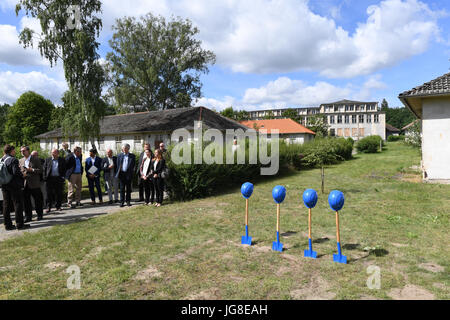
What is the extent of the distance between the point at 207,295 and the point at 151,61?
129 ft

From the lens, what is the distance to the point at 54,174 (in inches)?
399

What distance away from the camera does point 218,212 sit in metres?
8.84

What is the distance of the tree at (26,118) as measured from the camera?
55375mm

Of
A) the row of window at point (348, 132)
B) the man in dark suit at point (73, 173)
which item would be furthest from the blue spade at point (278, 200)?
the row of window at point (348, 132)

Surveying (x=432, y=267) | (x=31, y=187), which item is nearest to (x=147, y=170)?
(x=31, y=187)

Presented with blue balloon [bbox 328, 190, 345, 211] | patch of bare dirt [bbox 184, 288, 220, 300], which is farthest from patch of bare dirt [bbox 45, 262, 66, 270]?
blue balloon [bbox 328, 190, 345, 211]

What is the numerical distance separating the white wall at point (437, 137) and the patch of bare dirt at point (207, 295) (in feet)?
40.6

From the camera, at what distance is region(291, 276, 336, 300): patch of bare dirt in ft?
12.3

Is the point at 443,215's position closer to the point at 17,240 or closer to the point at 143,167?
the point at 143,167

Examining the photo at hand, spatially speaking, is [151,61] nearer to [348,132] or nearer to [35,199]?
[35,199]

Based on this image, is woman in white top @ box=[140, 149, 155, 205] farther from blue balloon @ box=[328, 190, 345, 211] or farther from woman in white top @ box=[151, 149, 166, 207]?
blue balloon @ box=[328, 190, 345, 211]
